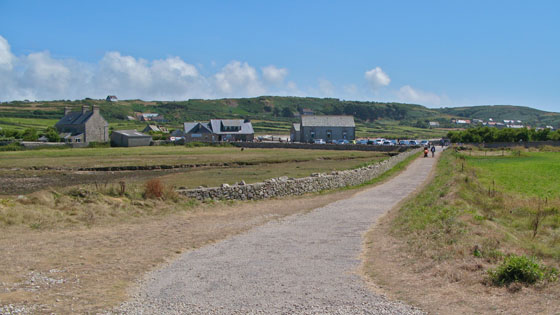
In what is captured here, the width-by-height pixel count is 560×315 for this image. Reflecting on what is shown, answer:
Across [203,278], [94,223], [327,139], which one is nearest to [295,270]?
[203,278]

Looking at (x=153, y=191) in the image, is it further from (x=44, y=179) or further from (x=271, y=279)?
(x=44, y=179)

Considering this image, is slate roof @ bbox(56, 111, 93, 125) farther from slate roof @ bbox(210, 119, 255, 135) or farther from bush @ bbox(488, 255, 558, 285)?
bush @ bbox(488, 255, 558, 285)

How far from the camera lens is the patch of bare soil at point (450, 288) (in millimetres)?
7254

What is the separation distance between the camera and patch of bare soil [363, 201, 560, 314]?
725 centimetres

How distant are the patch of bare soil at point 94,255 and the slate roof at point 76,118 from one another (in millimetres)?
87172

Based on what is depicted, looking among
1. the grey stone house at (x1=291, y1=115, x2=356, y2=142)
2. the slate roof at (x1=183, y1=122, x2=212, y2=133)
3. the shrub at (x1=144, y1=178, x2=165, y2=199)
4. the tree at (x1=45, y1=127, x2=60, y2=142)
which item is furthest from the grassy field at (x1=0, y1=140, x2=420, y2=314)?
the grey stone house at (x1=291, y1=115, x2=356, y2=142)

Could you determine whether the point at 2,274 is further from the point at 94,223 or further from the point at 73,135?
the point at 73,135

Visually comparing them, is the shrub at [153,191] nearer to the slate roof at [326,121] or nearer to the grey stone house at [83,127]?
the grey stone house at [83,127]

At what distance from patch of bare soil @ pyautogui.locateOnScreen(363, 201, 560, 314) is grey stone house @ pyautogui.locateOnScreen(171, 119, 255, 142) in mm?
104322

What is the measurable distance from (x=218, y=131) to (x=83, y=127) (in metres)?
30.6

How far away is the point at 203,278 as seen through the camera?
9805mm

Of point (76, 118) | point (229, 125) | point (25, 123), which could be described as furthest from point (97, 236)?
point (25, 123)

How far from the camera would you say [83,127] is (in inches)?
3816

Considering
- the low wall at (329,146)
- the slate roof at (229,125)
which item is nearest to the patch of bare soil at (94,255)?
the low wall at (329,146)
